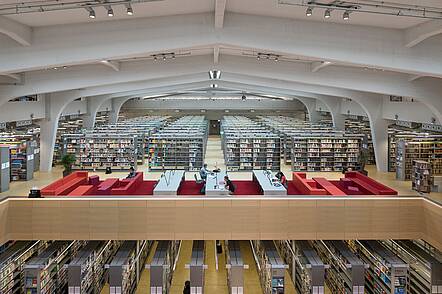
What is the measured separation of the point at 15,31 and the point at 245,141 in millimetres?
12710

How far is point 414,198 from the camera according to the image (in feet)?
37.0

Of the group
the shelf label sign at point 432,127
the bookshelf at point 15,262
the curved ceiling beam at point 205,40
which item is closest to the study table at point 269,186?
the curved ceiling beam at point 205,40

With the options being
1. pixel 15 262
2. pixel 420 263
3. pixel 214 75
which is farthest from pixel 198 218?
pixel 214 75

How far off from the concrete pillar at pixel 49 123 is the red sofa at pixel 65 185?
Answer: 5007mm

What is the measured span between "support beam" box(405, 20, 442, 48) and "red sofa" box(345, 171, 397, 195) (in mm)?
4718

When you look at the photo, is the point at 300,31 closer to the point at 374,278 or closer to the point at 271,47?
the point at 271,47

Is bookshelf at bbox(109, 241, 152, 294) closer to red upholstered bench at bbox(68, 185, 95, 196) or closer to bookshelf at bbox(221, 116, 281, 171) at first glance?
red upholstered bench at bbox(68, 185, 95, 196)

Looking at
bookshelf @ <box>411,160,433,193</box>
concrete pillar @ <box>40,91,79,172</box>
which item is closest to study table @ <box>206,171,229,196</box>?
bookshelf @ <box>411,160,433,193</box>

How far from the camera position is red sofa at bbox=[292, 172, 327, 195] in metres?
12.9

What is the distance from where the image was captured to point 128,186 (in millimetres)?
13961

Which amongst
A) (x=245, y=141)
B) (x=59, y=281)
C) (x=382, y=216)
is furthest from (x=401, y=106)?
(x=59, y=281)

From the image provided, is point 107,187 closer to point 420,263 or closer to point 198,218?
point 198,218

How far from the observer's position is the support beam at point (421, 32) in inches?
349

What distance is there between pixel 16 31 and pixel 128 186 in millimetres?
6073
